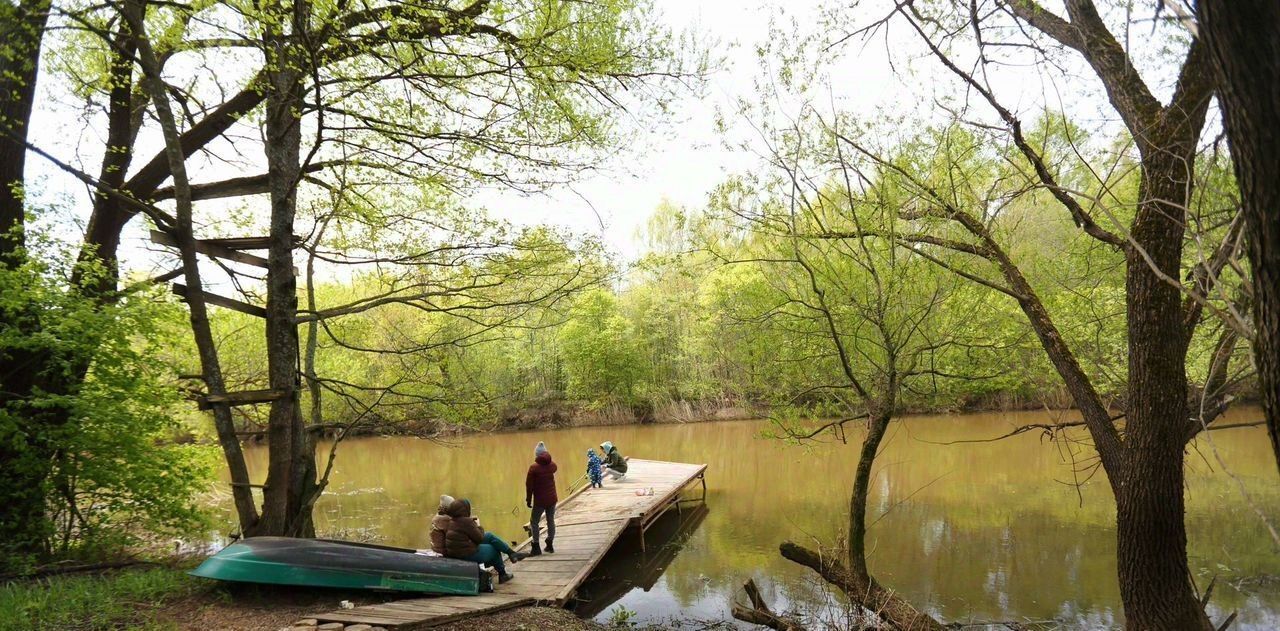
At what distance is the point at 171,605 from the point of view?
17.7 feet

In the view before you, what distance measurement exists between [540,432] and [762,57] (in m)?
24.6

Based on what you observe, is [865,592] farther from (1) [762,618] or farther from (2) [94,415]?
(2) [94,415]

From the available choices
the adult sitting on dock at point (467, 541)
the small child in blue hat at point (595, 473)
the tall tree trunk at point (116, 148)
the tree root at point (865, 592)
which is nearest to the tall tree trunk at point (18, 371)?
the tall tree trunk at point (116, 148)

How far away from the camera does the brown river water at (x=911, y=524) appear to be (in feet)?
26.2

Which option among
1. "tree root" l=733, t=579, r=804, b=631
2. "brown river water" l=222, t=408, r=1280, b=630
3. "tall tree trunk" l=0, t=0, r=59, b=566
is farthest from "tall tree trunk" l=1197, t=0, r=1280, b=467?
"tall tree trunk" l=0, t=0, r=59, b=566

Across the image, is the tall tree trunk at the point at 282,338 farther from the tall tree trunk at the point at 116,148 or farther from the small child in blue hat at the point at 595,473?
the small child in blue hat at the point at 595,473

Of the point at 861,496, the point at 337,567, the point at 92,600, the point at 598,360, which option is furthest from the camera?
the point at 598,360

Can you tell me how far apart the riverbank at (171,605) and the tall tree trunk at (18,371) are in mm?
1063

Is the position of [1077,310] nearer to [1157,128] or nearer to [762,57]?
[1157,128]

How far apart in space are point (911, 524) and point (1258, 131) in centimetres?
1096

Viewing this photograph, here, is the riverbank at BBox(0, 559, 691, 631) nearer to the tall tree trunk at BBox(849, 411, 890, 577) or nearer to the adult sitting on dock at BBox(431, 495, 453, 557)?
the adult sitting on dock at BBox(431, 495, 453, 557)

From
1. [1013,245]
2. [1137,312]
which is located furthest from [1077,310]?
[1137,312]

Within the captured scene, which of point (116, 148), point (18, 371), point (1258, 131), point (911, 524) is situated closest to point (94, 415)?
point (18, 371)

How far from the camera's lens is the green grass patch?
471 centimetres
